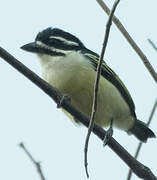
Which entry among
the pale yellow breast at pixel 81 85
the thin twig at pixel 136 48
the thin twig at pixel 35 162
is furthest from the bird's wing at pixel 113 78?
the thin twig at pixel 35 162

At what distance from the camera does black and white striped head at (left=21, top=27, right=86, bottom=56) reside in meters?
5.23

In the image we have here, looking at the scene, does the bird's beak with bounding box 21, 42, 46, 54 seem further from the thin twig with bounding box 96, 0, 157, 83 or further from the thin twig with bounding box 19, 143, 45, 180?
the thin twig with bounding box 19, 143, 45, 180

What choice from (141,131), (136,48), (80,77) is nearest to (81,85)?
(80,77)

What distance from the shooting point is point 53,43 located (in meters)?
5.36

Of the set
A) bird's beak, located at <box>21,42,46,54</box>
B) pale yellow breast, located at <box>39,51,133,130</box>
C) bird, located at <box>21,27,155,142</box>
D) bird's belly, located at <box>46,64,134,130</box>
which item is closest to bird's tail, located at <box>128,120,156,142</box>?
bird, located at <box>21,27,155,142</box>

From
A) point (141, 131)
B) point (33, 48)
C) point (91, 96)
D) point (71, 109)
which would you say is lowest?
point (141, 131)

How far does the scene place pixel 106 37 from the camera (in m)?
3.07

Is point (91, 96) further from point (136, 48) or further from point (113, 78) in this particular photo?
point (136, 48)

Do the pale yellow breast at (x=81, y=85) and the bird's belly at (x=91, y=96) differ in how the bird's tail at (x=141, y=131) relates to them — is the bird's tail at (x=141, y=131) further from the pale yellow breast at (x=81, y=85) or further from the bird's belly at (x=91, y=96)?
the pale yellow breast at (x=81, y=85)

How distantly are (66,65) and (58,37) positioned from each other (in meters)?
0.49

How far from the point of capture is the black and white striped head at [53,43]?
5.23 meters

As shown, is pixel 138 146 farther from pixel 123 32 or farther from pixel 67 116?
pixel 67 116

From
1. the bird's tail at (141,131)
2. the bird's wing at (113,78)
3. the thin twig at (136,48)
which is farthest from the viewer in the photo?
the bird's tail at (141,131)

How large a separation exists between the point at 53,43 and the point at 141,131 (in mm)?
1591
